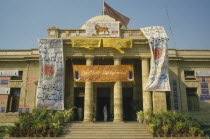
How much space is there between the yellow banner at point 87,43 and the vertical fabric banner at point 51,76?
5.00 feet

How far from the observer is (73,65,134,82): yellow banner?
1886cm

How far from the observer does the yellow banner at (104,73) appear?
61.9ft

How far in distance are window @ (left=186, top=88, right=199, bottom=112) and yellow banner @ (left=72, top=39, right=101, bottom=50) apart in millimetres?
12718

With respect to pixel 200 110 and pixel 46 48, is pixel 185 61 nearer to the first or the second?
pixel 200 110

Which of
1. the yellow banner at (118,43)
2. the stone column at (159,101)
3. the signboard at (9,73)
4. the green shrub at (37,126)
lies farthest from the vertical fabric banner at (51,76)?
the stone column at (159,101)

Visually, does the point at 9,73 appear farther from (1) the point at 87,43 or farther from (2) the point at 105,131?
(2) the point at 105,131

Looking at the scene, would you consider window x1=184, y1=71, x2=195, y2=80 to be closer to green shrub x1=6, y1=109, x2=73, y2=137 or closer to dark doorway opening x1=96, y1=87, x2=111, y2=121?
dark doorway opening x1=96, y1=87, x2=111, y2=121

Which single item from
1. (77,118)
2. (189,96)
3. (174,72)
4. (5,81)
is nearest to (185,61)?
(174,72)

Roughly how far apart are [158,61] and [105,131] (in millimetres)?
Answer: 8625

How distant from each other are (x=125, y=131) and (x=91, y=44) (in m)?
9.01

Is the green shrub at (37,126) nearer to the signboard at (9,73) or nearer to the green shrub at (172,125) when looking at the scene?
the green shrub at (172,125)

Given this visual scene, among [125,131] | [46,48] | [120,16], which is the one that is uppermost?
[120,16]

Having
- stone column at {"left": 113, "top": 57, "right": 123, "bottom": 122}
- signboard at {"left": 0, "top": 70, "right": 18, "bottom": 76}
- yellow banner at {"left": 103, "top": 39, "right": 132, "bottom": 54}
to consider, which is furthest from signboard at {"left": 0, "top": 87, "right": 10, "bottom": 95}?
stone column at {"left": 113, "top": 57, "right": 123, "bottom": 122}

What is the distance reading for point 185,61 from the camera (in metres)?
23.1
